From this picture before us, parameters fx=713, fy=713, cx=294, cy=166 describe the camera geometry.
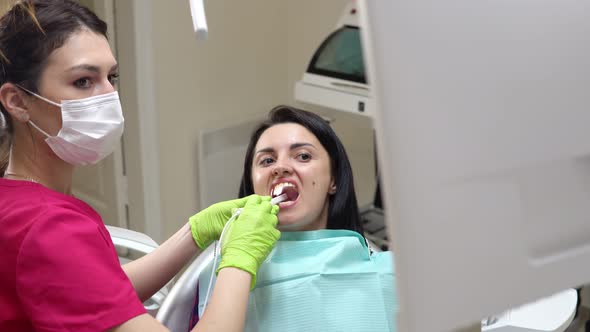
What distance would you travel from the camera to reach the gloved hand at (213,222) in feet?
5.33

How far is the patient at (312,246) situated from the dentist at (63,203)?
148mm

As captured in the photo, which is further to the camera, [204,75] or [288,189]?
[204,75]

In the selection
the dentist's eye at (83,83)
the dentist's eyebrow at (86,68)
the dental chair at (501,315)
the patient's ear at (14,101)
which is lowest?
the dental chair at (501,315)

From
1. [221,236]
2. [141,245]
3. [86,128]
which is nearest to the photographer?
[86,128]

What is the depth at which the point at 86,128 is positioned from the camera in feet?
4.56

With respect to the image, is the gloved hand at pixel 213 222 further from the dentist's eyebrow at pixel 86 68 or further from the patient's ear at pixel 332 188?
the dentist's eyebrow at pixel 86 68

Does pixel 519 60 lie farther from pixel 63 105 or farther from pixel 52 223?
pixel 63 105

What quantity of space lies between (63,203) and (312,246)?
0.60 metres

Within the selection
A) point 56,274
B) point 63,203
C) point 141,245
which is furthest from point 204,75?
point 56,274

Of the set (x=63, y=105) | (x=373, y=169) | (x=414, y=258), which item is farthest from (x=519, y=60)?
(x=373, y=169)

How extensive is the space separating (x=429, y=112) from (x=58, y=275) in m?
0.77

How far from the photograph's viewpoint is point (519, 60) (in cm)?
68

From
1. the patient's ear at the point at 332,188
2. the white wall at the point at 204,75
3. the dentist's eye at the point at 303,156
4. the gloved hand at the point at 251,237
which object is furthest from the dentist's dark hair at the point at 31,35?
the white wall at the point at 204,75

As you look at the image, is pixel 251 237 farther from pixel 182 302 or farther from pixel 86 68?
pixel 86 68
